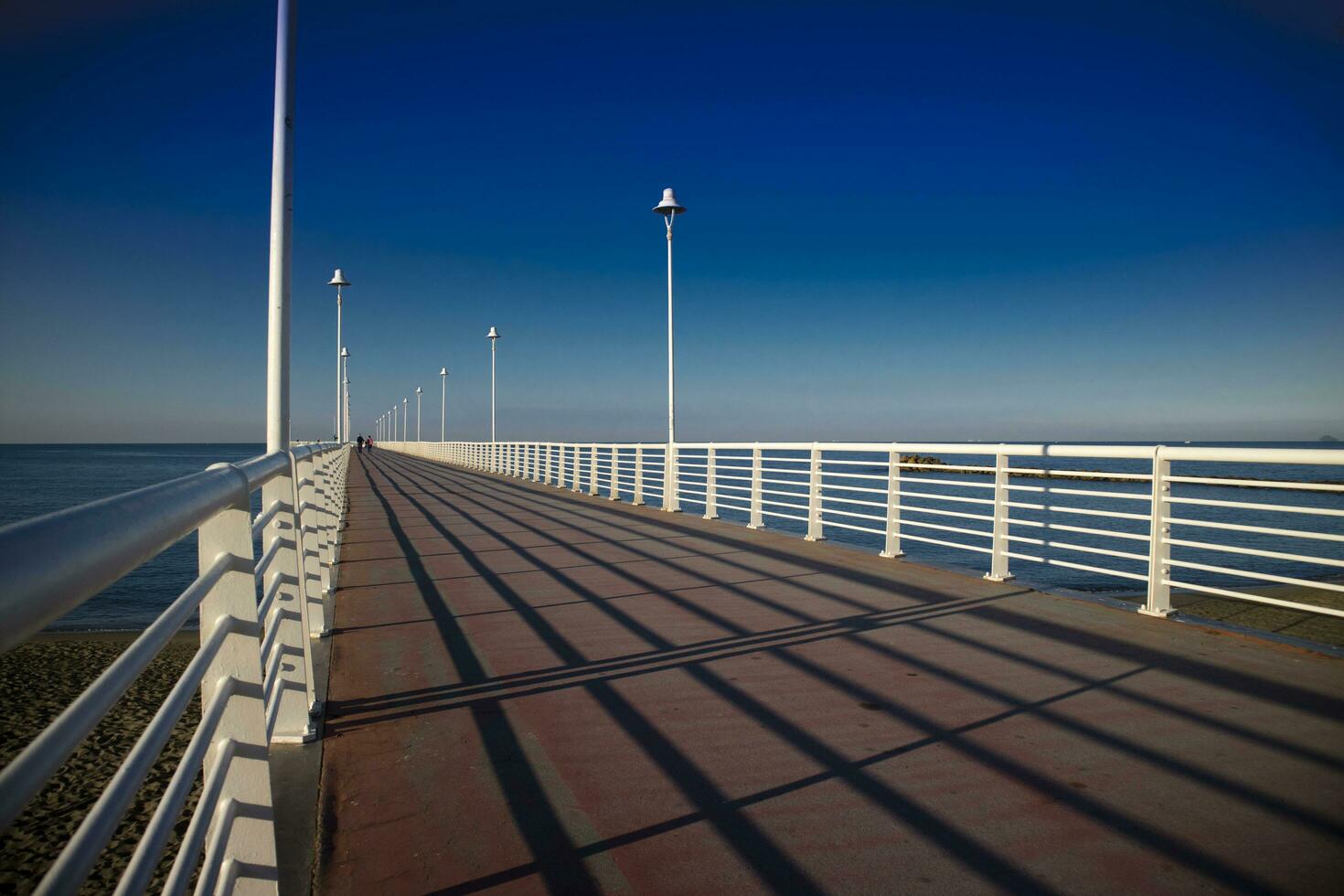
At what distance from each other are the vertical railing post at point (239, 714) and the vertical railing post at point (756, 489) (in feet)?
30.4

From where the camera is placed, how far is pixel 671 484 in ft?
49.1


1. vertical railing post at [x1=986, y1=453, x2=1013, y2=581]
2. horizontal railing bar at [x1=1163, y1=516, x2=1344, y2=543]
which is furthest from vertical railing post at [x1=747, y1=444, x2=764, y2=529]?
horizontal railing bar at [x1=1163, y1=516, x2=1344, y2=543]

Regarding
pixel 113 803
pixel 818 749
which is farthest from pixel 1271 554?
pixel 113 803

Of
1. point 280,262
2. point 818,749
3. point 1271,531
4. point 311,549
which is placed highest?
point 280,262

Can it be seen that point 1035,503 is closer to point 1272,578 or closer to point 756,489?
point 756,489

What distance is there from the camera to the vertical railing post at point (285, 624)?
11.6 ft

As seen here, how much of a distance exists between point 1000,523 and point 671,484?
8.00m

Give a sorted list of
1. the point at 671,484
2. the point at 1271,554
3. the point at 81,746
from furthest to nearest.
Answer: the point at 671,484
the point at 1271,554
the point at 81,746

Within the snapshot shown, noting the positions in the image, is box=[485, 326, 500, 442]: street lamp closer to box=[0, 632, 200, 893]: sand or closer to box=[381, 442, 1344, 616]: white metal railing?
box=[381, 442, 1344, 616]: white metal railing

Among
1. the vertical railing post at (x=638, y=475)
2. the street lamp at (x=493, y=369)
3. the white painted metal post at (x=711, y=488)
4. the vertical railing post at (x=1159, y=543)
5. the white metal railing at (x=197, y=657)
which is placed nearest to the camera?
the white metal railing at (x=197, y=657)

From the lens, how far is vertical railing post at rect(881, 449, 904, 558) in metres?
8.62

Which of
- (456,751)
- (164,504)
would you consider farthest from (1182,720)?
(164,504)

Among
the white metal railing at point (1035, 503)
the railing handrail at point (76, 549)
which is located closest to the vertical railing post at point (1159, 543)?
the white metal railing at point (1035, 503)

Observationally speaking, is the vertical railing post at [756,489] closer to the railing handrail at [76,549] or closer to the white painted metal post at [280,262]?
the white painted metal post at [280,262]
